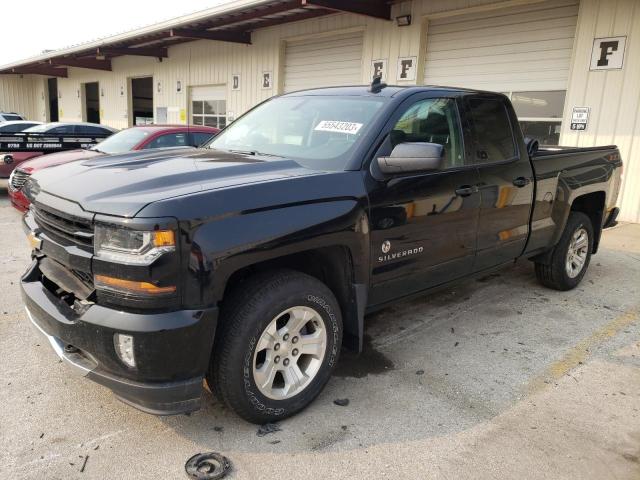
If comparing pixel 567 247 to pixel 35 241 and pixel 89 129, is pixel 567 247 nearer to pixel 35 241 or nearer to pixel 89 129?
pixel 35 241

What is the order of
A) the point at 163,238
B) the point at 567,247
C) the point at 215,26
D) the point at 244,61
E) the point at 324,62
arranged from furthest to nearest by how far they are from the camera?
the point at 244,61 → the point at 215,26 → the point at 324,62 → the point at 567,247 → the point at 163,238

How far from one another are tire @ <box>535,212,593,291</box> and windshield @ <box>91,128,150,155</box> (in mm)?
6107

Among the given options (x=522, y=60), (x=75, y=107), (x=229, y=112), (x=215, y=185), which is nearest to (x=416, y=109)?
(x=215, y=185)

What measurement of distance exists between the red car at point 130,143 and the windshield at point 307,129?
13.0 ft

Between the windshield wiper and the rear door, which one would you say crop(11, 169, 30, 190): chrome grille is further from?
the rear door

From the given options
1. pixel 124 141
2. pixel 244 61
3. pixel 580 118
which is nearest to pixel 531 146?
pixel 580 118

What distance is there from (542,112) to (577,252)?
18.7ft

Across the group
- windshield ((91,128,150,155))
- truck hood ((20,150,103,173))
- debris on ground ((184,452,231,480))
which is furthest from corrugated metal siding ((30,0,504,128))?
debris on ground ((184,452,231,480))

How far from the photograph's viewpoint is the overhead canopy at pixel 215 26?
11.8 m

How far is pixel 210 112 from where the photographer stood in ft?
61.2

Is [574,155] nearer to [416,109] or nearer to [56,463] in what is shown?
[416,109]

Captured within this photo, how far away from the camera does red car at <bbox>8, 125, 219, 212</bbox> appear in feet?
25.0

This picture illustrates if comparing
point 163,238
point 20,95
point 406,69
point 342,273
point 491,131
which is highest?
point 406,69

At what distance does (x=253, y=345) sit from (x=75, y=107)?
3146 centimetres
